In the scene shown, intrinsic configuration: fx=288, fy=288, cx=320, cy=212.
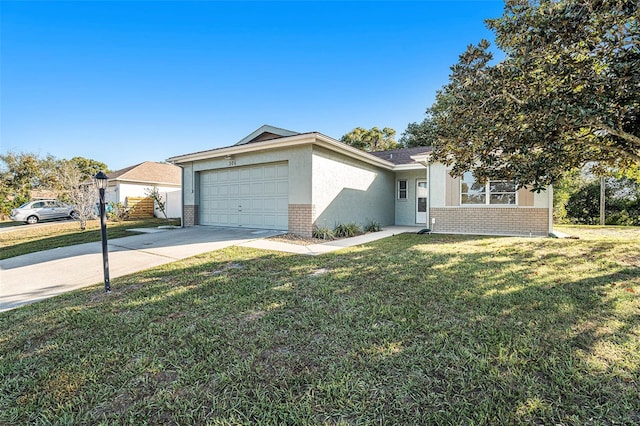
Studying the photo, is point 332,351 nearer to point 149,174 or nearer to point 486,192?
point 486,192

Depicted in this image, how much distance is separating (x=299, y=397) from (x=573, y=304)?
148 inches

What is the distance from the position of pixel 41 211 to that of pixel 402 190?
23.7 metres

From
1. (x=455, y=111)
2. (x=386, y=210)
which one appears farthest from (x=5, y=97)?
(x=455, y=111)

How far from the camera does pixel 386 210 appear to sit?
14781mm

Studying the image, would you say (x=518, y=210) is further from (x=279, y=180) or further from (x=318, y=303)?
(x=318, y=303)

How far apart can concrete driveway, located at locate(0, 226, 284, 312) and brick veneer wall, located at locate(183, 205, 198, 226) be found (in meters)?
3.13

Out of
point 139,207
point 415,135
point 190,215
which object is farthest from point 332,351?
point 415,135

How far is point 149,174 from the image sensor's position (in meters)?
22.3

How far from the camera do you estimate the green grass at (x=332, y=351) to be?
6.49ft

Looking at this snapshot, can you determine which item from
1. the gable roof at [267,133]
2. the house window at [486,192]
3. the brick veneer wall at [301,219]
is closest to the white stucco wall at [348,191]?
the brick veneer wall at [301,219]

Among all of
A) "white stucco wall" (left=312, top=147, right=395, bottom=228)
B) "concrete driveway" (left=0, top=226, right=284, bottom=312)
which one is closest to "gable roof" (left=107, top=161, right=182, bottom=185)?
"concrete driveway" (left=0, top=226, right=284, bottom=312)

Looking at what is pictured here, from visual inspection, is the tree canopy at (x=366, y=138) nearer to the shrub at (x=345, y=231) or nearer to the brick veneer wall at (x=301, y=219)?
the shrub at (x=345, y=231)

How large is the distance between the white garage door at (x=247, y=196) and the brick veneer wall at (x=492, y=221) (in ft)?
20.2

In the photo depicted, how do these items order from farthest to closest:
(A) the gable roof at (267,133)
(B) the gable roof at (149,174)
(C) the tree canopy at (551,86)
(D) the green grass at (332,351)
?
(B) the gable roof at (149,174), (A) the gable roof at (267,133), (C) the tree canopy at (551,86), (D) the green grass at (332,351)
